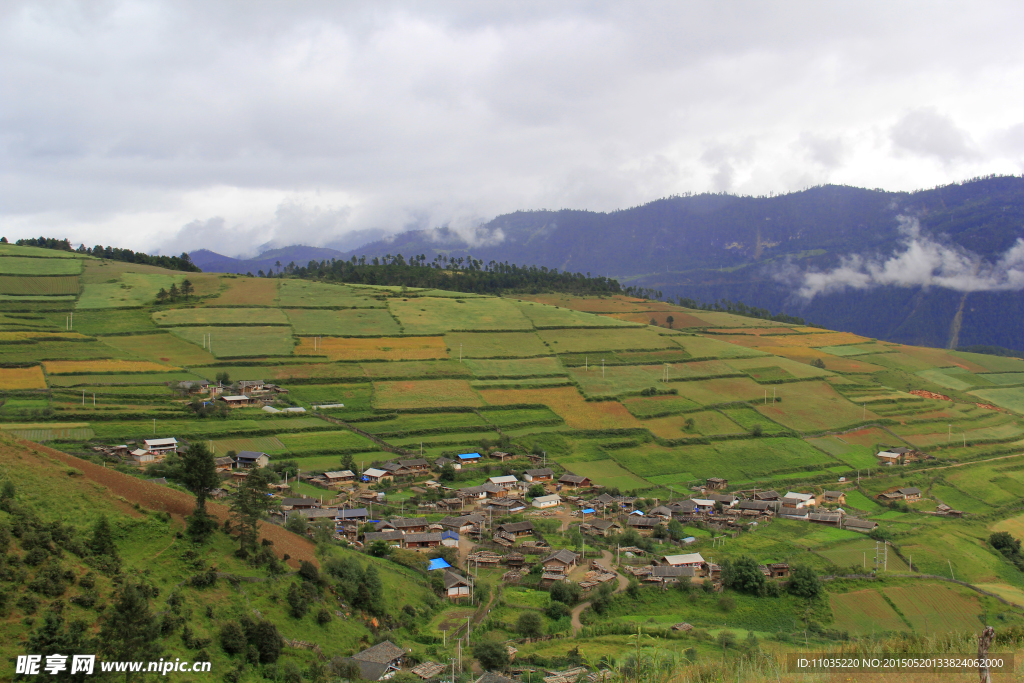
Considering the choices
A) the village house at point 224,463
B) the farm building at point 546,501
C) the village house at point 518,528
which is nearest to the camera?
the village house at point 518,528

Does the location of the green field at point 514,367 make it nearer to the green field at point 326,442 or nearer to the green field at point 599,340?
the green field at point 599,340

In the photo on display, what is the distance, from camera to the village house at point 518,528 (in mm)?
47875

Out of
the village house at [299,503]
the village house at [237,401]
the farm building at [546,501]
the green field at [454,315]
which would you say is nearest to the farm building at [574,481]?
the farm building at [546,501]

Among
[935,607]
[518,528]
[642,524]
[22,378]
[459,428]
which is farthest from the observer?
[459,428]

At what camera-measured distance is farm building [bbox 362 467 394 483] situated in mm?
56969

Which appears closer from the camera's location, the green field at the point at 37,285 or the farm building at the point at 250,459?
the farm building at the point at 250,459

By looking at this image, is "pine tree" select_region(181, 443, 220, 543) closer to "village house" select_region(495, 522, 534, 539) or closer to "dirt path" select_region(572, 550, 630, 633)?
"dirt path" select_region(572, 550, 630, 633)

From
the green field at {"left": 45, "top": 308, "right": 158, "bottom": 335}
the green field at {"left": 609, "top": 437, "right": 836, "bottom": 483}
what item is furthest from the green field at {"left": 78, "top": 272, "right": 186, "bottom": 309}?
Answer: the green field at {"left": 609, "top": 437, "right": 836, "bottom": 483}

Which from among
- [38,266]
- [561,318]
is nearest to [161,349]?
[38,266]

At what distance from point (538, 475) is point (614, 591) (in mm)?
23416

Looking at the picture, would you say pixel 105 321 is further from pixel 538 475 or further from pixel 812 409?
pixel 812 409

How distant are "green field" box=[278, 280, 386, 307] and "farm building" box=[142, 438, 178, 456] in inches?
2037

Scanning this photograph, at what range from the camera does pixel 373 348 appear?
86.6 meters

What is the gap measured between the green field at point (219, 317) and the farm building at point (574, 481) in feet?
171
